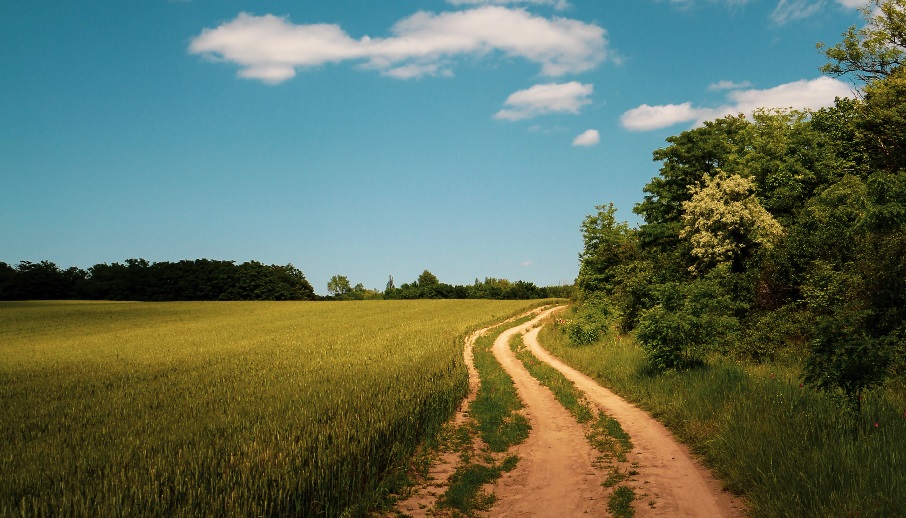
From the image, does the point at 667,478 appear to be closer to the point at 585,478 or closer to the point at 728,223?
the point at 585,478

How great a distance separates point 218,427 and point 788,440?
11.6 m

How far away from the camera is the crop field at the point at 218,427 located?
8.39m

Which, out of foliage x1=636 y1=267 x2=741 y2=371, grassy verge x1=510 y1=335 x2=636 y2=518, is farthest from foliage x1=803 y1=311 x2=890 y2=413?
foliage x1=636 y1=267 x2=741 y2=371

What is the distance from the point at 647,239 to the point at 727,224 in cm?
1235

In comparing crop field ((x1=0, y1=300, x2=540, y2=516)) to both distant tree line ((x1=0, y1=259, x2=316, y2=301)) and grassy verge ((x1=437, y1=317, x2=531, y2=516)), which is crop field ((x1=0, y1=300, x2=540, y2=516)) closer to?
grassy verge ((x1=437, y1=317, x2=531, y2=516))

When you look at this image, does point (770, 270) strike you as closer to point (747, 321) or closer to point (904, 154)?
point (747, 321)

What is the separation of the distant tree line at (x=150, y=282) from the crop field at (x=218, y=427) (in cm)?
9557

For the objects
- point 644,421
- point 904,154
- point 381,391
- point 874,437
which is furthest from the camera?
point 904,154

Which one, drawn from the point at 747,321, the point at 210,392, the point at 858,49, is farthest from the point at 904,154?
the point at 210,392

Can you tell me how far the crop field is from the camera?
8.39m

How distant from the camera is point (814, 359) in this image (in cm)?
1171

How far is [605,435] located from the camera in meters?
14.0

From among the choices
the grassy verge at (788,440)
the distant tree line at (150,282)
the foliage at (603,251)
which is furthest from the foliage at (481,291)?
the grassy verge at (788,440)

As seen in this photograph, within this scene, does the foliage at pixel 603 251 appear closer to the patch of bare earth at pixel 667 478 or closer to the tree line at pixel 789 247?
the tree line at pixel 789 247
